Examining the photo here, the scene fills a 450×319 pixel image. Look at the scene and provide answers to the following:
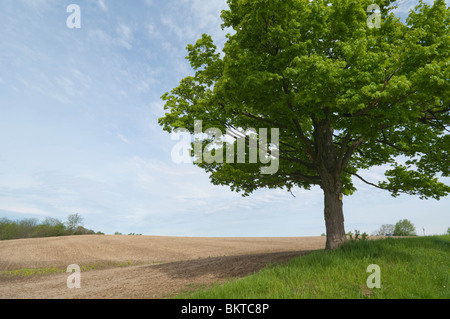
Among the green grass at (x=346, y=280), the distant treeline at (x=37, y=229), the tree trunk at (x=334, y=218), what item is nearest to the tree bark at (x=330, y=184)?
the tree trunk at (x=334, y=218)

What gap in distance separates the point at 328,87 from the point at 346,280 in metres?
7.31

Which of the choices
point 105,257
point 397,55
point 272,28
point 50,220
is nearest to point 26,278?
point 105,257

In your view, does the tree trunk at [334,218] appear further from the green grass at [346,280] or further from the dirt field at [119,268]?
the dirt field at [119,268]

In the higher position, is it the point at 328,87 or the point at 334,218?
the point at 328,87

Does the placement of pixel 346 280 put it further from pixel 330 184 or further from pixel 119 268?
pixel 119 268

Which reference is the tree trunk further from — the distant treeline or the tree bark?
the distant treeline

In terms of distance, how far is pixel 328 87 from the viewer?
11336 mm

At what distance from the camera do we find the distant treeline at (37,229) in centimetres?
7000

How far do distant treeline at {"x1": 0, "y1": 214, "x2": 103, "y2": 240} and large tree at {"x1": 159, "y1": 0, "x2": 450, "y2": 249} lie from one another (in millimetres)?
69591

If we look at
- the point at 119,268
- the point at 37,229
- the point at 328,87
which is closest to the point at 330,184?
the point at 328,87

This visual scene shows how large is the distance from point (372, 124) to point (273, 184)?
24.9 ft

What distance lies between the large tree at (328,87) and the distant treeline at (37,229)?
228 ft

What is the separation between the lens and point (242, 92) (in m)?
13.3

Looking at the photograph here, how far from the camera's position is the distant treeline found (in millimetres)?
70000
